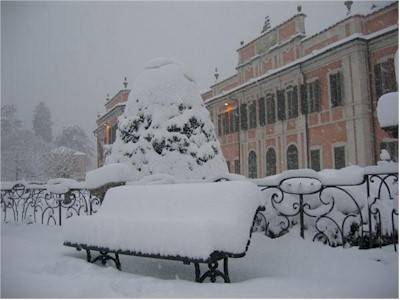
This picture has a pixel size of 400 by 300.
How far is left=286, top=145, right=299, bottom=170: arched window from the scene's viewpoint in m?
19.4

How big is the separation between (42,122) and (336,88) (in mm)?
53580

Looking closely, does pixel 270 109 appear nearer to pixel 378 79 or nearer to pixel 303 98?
pixel 303 98

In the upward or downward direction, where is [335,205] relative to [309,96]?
downward

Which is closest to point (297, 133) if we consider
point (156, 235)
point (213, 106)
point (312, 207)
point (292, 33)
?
point (292, 33)

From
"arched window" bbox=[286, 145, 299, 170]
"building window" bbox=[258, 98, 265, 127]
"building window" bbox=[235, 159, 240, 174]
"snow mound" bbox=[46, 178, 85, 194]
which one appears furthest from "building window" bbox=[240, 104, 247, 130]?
"snow mound" bbox=[46, 178, 85, 194]

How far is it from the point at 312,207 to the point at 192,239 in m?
1.65

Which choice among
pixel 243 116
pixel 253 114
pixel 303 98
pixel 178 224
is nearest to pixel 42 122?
pixel 243 116

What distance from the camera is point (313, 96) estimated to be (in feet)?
60.4

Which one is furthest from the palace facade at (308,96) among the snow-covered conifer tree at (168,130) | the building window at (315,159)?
the snow-covered conifer tree at (168,130)

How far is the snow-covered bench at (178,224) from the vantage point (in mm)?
2895

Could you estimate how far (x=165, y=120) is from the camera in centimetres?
812

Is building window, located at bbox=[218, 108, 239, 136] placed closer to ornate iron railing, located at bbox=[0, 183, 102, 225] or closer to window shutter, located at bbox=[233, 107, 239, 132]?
window shutter, located at bbox=[233, 107, 239, 132]

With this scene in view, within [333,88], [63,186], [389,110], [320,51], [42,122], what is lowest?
[63,186]

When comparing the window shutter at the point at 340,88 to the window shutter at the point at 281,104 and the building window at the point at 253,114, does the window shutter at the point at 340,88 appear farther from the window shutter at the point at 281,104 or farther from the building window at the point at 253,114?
the building window at the point at 253,114
